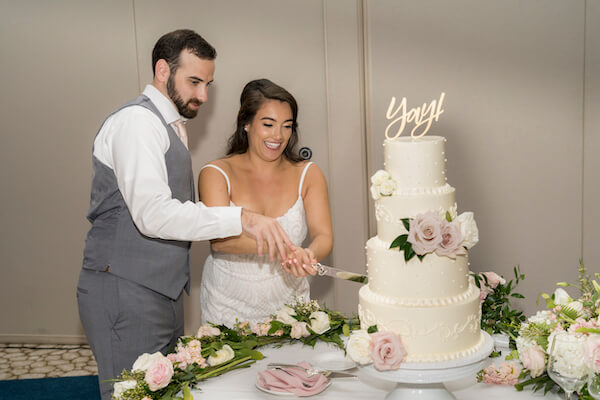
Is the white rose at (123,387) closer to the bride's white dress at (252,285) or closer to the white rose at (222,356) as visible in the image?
the white rose at (222,356)

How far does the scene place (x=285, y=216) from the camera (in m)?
2.98

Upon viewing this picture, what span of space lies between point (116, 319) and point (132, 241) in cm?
31

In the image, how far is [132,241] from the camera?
239 cm

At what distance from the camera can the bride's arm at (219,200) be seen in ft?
9.25

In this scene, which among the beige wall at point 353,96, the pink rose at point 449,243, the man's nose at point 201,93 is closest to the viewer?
the pink rose at point 449,243

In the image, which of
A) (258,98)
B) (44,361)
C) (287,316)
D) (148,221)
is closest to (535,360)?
(287,316)

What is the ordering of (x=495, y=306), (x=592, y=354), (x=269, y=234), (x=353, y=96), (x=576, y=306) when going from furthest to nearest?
(x=353, y=96) < (x=495, y=306) < (x=269, y=234) < (x=576, y=306) < (x=592, y=354)

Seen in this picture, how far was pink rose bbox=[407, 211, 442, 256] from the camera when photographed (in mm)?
1625

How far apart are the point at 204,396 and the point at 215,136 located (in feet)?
8.94

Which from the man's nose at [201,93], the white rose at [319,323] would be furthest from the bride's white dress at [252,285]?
the white rose at [319,323]

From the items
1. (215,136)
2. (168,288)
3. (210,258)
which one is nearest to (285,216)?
(210,258)

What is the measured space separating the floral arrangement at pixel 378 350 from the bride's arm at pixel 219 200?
1.20m

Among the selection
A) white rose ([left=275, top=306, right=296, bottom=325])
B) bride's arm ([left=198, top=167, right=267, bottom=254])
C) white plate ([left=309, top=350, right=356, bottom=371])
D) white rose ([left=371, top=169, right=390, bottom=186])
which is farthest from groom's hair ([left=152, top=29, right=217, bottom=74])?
white plate ([left=309, top=350, right=356, bottom=371])

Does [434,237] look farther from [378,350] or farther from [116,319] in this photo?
[116,319]
